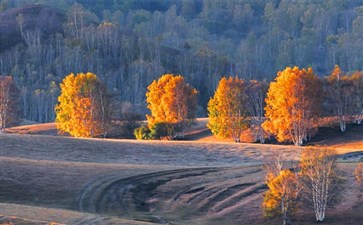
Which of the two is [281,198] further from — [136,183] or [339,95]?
[339,95]

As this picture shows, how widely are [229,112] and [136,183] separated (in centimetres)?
4378

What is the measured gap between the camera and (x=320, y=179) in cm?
5525

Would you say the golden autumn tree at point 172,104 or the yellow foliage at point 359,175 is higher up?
the golden autumn tree at point 172,104

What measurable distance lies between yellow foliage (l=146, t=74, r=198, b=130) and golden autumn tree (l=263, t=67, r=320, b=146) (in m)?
15.3

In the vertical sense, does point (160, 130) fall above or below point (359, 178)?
above

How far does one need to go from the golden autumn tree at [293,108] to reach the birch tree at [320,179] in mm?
41318

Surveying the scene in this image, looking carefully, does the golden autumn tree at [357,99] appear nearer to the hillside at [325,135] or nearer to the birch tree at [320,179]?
the hillside at [325,135]

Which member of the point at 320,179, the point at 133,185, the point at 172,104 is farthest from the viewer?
the point at 172,104

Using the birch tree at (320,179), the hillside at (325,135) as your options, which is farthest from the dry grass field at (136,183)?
the hillside at (325,135)

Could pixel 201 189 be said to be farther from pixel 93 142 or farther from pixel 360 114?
pixel 360 114

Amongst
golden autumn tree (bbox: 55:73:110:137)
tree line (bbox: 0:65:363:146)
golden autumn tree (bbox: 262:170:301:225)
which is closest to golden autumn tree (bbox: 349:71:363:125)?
tree line (bbox: 0:65:363:146)

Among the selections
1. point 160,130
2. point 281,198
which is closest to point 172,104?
point 160,130

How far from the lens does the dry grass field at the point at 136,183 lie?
5325cm

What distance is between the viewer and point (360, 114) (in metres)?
106
